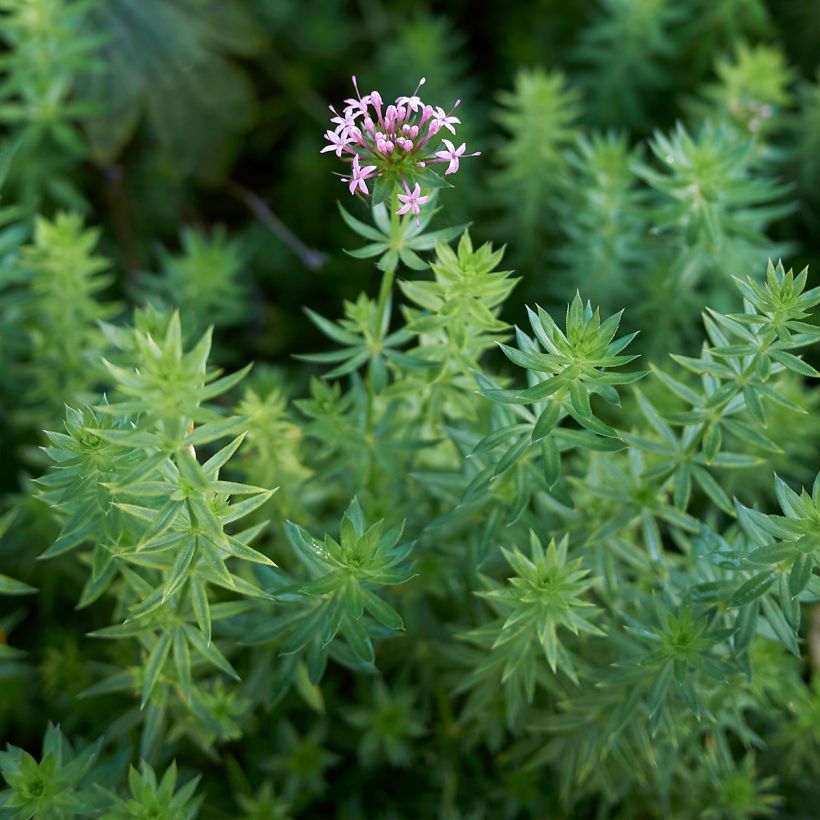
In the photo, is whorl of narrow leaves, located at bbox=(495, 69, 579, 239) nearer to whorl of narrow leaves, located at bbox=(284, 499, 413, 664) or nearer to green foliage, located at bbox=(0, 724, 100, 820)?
whorl of narrow leaves, located at bbox=(284, 499, 413, 664)

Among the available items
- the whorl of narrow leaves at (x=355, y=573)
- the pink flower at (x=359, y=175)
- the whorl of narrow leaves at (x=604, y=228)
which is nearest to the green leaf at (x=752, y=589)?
the whorl of narrow leaves at (x=355, y=573)

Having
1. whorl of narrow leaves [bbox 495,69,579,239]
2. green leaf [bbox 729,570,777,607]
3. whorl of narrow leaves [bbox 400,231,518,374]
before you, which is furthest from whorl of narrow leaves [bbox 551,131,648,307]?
green leaf [bbox 729,570,777,607]

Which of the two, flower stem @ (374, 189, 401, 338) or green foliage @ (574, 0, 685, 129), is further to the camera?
green foliage @ (574, 0, 685, 129)

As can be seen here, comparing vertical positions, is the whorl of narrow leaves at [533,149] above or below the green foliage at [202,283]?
above

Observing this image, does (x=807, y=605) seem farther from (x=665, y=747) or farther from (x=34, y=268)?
(x=34, y=268)

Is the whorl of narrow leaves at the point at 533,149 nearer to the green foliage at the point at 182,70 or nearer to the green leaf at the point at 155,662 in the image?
the green foliage at the point at 182,70

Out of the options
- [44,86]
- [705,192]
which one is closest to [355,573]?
[705,192]

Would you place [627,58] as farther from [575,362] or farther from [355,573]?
[355,573]

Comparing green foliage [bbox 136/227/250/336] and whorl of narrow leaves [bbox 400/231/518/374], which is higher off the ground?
green foliage [bbox 136/227/250/336]

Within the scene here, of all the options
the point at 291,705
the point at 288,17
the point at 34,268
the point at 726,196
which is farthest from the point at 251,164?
the point at 291,705
